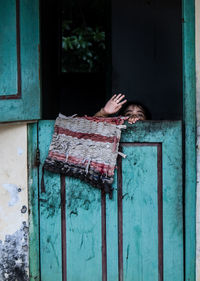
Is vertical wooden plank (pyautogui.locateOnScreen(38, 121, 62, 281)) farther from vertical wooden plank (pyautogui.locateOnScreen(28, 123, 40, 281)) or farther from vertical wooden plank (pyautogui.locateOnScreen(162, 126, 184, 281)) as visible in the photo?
vertical wooden plank (pyautogui.locateOnScreen(162, 126, 184, 281))

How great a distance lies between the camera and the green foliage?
646cm

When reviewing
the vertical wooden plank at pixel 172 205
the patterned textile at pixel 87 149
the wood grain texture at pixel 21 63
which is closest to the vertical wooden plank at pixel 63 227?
the patterned textile at pixel 87 149

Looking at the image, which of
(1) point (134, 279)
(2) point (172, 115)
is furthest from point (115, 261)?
(2) point (172, 115)

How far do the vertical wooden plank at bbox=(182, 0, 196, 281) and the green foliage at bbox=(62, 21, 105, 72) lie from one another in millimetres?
4272

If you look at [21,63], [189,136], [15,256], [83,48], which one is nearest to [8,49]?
[21,63]

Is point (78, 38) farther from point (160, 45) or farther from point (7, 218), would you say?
point (7, 218)

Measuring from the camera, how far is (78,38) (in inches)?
256

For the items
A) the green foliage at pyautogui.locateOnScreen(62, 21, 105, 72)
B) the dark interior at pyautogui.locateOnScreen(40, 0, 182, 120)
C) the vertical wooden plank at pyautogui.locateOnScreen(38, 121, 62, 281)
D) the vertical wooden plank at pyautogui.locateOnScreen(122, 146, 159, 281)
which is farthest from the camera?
the green foliage at pyautogui.locateOnScreen(62, 21, 105, 72)

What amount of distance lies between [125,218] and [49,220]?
0.54 m

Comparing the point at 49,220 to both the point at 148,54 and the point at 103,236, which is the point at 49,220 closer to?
the point at 103,236

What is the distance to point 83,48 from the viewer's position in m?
6.71

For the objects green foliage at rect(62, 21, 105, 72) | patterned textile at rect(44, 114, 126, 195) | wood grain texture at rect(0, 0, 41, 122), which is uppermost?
green foliage at rect(62, 21, 105, 72)

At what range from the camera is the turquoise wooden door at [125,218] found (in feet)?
7.77

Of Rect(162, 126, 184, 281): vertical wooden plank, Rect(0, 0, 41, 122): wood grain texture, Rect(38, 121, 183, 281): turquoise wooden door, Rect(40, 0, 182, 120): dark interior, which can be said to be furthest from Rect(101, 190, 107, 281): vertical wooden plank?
Rect(40, 0, 182, 120): dark interior
